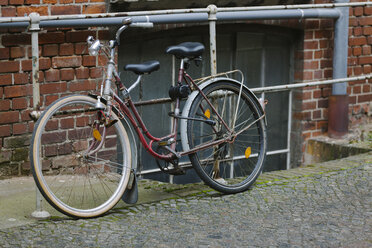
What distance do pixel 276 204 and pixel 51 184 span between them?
1578mm

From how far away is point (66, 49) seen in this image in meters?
5.58

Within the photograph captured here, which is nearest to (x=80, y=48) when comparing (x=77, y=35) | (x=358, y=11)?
(x=77, y=35)

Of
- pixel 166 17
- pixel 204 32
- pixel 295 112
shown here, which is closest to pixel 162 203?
pixel 166 17

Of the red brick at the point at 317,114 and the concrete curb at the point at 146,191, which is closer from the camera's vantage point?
the concrete curb at the point at 146,191

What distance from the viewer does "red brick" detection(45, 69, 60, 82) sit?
18.1 feet

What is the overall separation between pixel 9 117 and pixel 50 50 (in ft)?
1.91

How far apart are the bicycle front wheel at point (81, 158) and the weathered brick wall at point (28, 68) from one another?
0.70ft

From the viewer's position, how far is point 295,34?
283 inches

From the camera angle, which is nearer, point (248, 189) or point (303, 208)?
point (303, 208)

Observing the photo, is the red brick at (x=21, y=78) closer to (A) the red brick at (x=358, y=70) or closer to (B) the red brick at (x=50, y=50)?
(B) the red brick at (x=50, y=50)

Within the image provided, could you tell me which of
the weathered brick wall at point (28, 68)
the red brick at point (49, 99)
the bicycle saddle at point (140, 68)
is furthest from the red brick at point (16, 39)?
the bicycle saddle at point (140, 68)

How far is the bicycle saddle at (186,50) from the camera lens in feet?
16.1

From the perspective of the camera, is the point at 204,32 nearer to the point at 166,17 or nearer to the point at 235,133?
the point at 166,17

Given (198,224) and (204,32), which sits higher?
(204,32)
